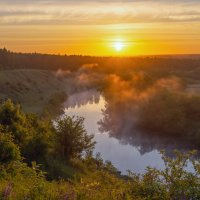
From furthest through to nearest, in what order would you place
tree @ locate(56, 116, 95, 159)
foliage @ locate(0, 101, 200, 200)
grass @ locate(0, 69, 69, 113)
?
grass @ locate(0, 69, 69, 113), tree @ locate(56, 116, 95, 159), foliage @ locate(0, 101, 200, 200)

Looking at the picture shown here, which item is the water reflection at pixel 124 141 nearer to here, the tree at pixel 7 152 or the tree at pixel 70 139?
the tree at pixel 70 139

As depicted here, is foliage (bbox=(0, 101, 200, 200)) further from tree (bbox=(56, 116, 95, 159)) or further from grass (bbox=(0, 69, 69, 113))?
grass (bbox=(0, 69, 69, 113))

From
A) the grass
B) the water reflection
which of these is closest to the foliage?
the water reflection

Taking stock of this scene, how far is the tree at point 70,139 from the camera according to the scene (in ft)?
121

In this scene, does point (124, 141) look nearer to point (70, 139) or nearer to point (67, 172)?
point (70, 139)

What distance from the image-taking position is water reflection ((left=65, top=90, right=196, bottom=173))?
1837 inches

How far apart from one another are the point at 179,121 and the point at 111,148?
46.7 ft

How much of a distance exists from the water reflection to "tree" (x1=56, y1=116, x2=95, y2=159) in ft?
20.6

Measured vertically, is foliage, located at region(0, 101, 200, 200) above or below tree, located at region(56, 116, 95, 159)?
below

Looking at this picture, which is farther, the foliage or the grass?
the grass

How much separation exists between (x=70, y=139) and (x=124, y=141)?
22256 mm

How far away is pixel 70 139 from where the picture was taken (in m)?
37.0

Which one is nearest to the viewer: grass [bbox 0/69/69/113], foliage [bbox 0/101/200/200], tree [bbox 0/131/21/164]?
foliage [bbox 0/101/200/200]

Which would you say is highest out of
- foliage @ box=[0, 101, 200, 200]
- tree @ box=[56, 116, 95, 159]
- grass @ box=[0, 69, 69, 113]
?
grass @ box=[0, 69, 69, 113]
